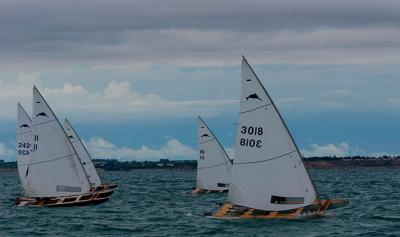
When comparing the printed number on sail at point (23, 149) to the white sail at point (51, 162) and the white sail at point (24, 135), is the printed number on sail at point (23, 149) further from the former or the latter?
the white sail at point (51, 162)

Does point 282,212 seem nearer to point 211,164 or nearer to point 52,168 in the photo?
point 52,168

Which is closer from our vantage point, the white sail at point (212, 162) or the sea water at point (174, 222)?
the sea water at point (174, 222)

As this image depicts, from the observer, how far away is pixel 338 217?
65.2 metres

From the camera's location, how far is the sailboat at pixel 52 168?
79.0 metres

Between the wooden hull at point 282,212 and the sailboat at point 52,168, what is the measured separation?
1932 cm

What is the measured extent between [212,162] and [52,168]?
1238 inches

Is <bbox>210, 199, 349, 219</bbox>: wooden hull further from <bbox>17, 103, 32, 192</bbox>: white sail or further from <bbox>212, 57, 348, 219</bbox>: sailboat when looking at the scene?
<bbox>17, 103, 32, 192</bbox>: white sail

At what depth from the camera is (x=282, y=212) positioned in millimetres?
62375

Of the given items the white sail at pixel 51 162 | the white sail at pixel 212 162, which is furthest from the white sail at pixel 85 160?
the white sail at pixel 51 162

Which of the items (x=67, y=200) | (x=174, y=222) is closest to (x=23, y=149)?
(x=67, y=200)

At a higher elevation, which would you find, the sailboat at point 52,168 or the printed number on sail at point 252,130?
the printed number on sail at point 252,130

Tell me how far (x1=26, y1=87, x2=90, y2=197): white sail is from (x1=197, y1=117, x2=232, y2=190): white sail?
27.9 meters

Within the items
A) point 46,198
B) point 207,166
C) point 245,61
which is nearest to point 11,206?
point 46,198

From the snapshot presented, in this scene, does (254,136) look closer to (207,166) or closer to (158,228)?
(158,228)
